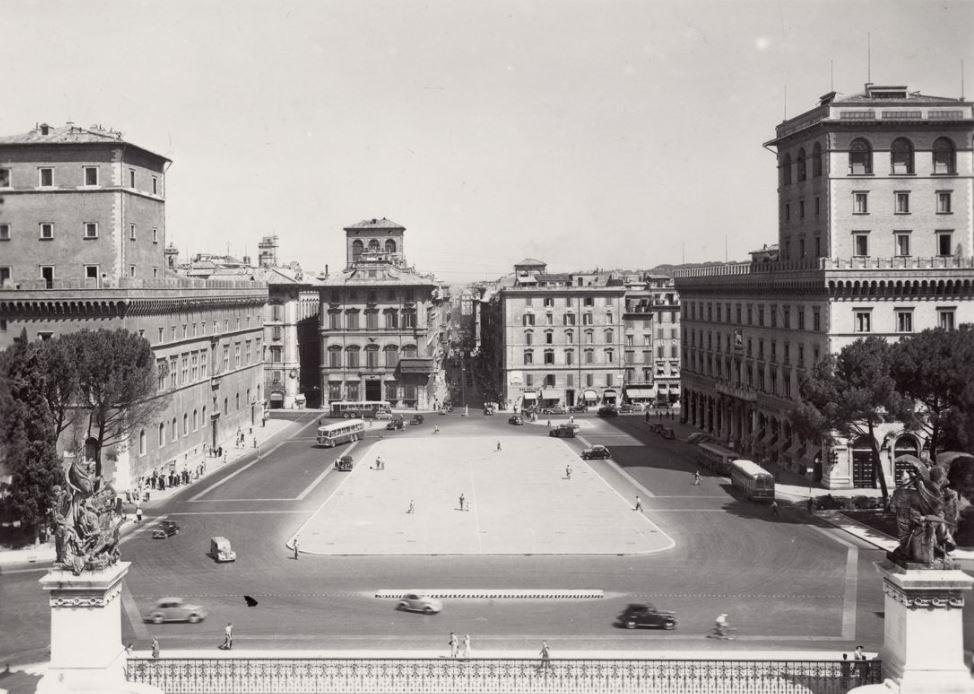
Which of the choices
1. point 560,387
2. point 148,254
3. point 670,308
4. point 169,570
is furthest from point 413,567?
point 670,308

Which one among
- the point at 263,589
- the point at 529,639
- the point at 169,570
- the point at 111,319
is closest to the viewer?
the point at 529,639

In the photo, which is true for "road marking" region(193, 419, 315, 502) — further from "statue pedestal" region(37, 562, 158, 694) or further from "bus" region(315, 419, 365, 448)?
"statue pedestal" region(37, 562, 158, 694)

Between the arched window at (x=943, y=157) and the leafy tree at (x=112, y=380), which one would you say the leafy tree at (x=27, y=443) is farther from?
the arched window at (x=943, y=157)

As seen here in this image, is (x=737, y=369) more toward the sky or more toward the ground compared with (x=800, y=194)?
more toward the ground

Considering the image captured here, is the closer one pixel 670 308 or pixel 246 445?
pixel 246 445

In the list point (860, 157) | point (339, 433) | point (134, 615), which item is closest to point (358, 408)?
point (339, 433)

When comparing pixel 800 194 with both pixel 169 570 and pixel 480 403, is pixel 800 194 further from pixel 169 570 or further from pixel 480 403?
pixel 480 403
